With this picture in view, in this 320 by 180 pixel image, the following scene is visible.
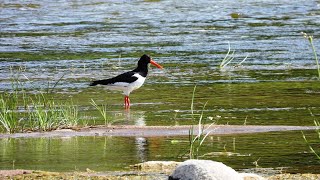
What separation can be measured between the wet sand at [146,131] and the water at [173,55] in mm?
325

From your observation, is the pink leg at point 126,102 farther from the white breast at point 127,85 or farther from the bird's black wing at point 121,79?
the bird's black wing at point 121,79

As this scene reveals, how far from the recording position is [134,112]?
15766mm

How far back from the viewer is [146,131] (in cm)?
1334

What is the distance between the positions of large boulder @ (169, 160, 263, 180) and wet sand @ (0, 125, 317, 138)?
4096 millimetres

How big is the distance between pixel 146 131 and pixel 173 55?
430 inches

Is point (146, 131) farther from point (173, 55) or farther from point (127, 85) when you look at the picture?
point (173, 55)

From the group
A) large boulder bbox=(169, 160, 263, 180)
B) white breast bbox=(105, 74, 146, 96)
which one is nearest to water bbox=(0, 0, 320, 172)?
white breast bbox=(105, 74, 146, 96)

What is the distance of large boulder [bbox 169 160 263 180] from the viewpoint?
8.60m

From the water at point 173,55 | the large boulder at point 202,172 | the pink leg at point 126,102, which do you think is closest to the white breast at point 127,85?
the pink leg at point 126,102

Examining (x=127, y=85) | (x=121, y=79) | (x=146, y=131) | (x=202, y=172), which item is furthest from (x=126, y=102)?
(x=202, y=172)

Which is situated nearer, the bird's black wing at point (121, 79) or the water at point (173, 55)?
the water at point (173, 55)

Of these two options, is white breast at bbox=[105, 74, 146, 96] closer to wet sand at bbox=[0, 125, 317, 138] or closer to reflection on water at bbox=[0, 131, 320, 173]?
wet sand at bbox=[0, 125, 317, 138]

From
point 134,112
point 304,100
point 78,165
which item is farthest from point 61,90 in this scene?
point 78,165

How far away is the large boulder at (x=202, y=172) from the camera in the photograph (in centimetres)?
860
